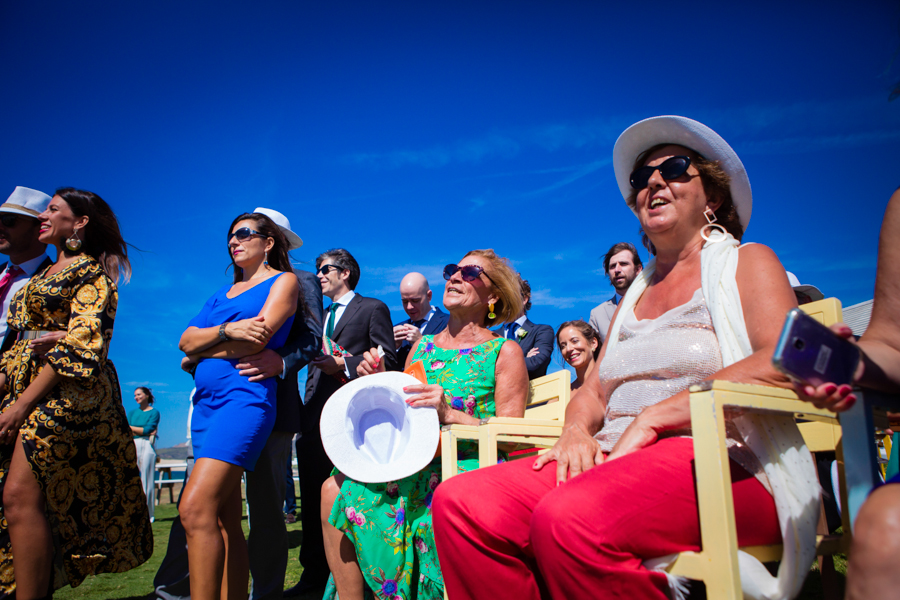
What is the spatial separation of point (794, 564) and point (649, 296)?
1085 mm

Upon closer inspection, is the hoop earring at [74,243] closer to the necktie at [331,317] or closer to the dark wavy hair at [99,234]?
the dark wavy hair at [99,234]

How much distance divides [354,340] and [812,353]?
3.96m

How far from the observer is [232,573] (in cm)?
288

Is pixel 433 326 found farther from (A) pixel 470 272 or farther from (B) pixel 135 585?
(B) pixel 135 585

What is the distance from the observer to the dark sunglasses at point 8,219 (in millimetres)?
4008

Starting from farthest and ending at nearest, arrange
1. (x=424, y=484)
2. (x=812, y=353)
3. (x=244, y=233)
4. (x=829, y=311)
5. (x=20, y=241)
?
(x=20, y=241), (x=244, y=233), (x=424, y=484), (x=829, y=311), (x=812, y=353)

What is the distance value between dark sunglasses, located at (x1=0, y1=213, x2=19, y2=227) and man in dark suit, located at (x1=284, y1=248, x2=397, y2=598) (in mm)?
2289

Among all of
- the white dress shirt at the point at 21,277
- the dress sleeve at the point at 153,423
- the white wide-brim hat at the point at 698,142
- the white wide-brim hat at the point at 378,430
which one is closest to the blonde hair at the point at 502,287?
the white wide-brim hat at the point at 378,430

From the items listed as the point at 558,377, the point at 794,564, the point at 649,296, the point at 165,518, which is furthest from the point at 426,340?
the point at 165,518

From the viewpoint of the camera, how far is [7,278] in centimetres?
417

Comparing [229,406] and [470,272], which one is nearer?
[229,406]

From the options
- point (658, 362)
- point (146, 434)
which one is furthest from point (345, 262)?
point (146, 434)

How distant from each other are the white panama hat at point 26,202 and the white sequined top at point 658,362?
4121 mm

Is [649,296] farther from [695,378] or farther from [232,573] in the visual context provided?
[232,573]
